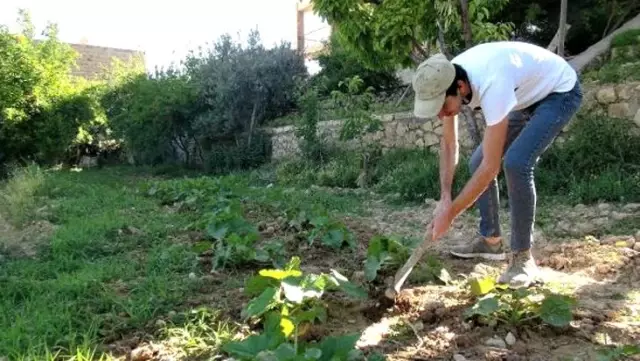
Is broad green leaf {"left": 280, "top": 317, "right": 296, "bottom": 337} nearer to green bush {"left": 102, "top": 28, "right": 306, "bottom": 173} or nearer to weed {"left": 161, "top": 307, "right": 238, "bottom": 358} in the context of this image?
weed {"left": 161, "top": 307, "right": 238, "bottom": 358}

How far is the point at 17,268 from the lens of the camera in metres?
3.00

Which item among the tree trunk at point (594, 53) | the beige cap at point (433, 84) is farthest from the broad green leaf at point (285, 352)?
the tree trunk at point (594, 53)

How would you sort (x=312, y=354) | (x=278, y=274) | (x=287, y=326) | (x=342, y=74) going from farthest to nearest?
(x=342, y=74) < (x=278, y=274) < (x=287, y=326) < (x=312, y=354)

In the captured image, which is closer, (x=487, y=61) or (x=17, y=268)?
(x=487, y=61)

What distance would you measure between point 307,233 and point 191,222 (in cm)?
110

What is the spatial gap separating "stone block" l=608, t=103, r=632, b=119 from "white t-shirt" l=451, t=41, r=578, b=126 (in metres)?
3.64

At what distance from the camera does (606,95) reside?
5.74m

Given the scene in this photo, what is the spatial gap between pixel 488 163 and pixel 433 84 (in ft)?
1.18

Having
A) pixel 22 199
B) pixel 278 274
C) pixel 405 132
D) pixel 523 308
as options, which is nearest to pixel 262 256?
pixel 278 274

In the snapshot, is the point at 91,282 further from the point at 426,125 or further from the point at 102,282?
the point at 426,125

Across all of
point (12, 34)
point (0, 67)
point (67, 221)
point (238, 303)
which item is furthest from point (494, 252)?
point (12, 34)

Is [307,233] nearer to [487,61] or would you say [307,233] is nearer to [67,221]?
[487,61]

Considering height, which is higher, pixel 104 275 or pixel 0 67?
pixel 0 67

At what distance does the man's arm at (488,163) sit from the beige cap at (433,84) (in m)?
0.22
